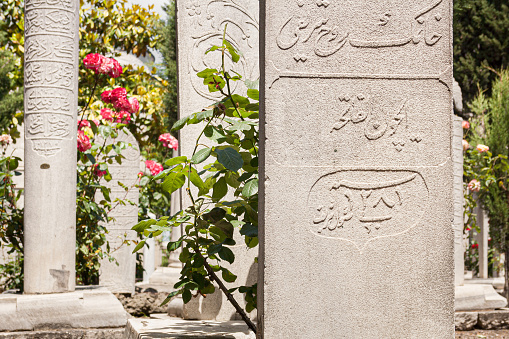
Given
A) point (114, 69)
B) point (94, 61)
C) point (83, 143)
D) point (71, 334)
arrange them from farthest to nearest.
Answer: point (114, 69) < point (94, 61) < point (83, 143) < point (71, 334)

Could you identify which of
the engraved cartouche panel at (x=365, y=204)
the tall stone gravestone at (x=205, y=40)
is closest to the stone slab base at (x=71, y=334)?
the tall stone gravestone at (x=205, y=40)

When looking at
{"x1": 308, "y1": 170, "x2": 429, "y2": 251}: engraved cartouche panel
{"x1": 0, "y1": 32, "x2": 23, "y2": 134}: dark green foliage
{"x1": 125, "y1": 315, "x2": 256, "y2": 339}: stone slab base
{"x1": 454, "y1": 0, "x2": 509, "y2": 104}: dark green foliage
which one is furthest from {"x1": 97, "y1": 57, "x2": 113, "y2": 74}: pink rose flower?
{"x1": 454, "y1": 0, "x2": 509, "y2": 104}: dark green foliage

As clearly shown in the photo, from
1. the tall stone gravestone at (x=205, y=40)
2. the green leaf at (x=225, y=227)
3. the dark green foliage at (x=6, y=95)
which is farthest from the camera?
the dark green foliage at (x=6, y=95)

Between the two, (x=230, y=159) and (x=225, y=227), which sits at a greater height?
(x=230, y=159)

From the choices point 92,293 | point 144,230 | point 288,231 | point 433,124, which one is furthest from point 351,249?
point 92,293

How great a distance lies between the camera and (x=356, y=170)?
2277 mm

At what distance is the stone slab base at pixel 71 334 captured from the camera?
400 centimetres

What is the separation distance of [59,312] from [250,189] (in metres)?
2.31

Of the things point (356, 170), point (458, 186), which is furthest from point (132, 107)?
point (356, 170)

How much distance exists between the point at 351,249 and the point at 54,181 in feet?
8.85

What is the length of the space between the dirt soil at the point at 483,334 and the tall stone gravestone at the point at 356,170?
11.1ft

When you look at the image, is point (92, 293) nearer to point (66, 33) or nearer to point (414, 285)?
point (66, 33)

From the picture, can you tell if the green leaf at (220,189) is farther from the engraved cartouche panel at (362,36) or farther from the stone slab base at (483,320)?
the stone slab base at (483,320)

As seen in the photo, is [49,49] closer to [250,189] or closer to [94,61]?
[94,61]
